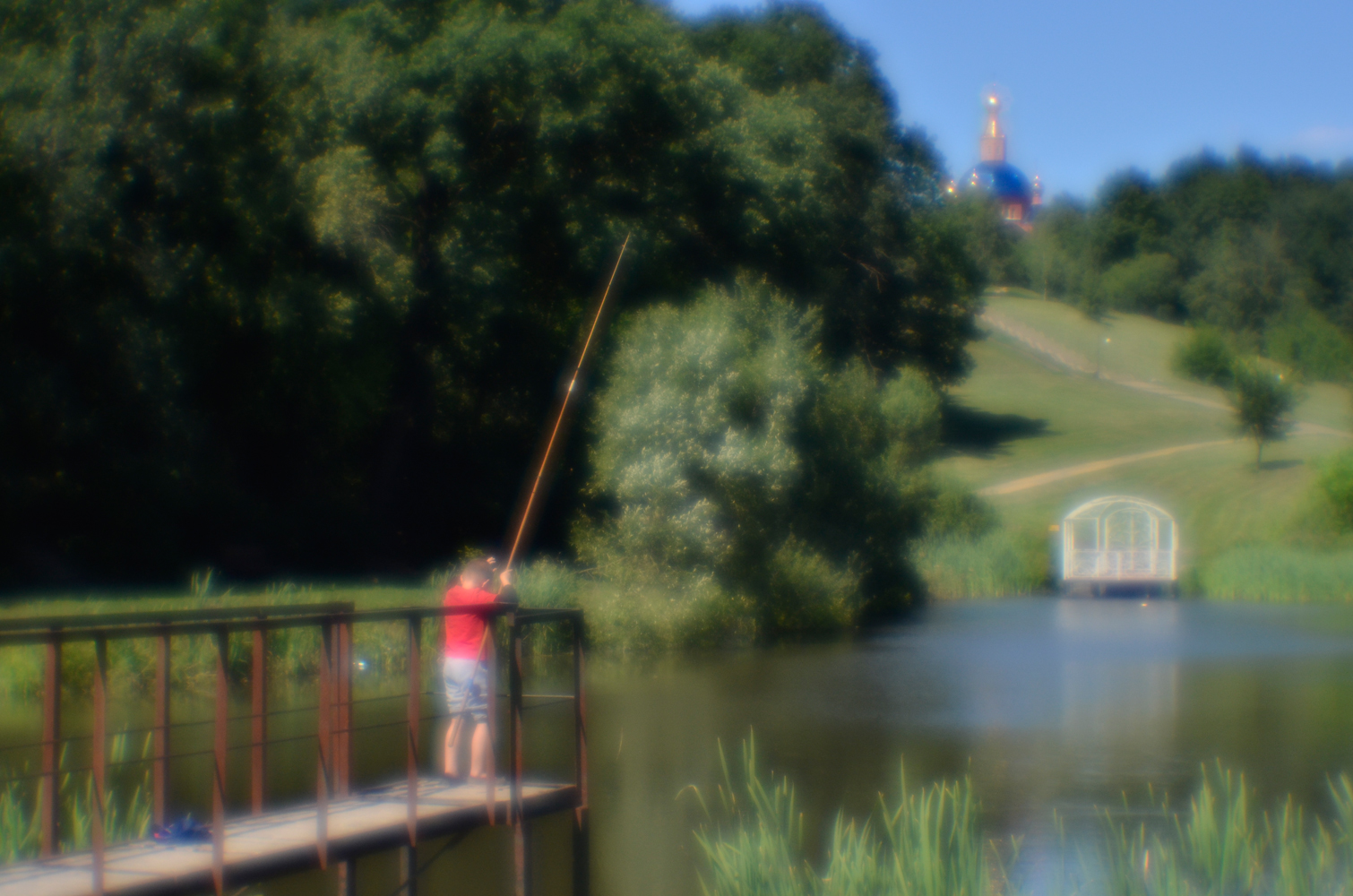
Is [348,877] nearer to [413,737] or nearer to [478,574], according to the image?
[413,737]

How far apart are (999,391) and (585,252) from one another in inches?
2004

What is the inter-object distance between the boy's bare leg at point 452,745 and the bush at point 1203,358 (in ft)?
241

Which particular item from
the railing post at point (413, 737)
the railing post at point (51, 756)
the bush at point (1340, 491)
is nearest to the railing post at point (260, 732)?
the railing post at point (413, 737)

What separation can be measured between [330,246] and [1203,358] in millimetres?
62386

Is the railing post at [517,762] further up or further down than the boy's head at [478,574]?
further down

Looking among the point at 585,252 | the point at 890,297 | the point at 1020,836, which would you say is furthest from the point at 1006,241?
the point at 1020,836

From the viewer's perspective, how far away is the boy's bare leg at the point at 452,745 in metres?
8.62

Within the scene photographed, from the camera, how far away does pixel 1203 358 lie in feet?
253

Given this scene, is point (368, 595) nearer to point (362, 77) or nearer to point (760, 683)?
point (760, 683)

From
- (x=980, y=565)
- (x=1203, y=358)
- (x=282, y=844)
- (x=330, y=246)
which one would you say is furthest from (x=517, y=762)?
(x=1203, y=358)

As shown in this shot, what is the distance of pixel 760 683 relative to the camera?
19000mm

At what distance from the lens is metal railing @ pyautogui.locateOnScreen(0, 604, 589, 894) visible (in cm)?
582

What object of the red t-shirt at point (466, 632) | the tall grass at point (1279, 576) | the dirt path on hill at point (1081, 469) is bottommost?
the tall grass at point (1279, 576)

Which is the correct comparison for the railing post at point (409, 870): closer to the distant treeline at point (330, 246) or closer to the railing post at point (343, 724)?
the railing post at point (343, 724)
